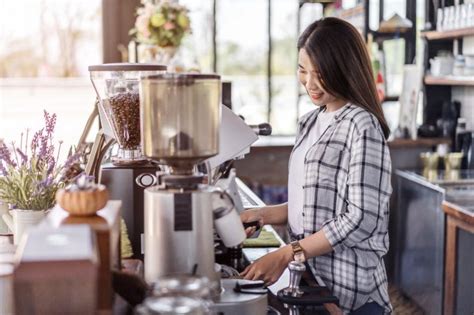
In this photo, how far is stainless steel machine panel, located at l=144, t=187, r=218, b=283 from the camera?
1.51 m

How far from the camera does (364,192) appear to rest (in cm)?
206

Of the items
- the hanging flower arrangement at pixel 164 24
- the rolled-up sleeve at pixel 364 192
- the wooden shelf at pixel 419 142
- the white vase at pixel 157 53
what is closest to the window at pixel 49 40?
the white vase at pixel 157 53

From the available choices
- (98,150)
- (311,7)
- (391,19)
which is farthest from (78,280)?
(311,7)

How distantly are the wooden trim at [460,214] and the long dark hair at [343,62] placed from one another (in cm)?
199

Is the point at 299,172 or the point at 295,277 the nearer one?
the point at 295,277

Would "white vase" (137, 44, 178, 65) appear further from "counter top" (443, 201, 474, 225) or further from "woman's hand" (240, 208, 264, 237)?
"woman's hand" (240, 208, 264, 237)

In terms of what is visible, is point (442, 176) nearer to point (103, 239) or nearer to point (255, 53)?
point (255, 53)

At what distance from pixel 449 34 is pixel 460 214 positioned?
1589 millimetres

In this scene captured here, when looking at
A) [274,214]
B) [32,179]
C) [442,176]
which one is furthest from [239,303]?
[442,176]

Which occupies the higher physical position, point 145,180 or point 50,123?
point 50,123

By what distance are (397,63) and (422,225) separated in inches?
65.8

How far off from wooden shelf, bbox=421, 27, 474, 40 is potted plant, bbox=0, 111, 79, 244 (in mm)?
3603

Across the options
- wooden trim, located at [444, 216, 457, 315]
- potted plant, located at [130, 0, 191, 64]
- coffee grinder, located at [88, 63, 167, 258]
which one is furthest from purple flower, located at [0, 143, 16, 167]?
potted plant, located at [130, 0, 191, 64]

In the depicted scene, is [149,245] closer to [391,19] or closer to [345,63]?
[345,63]
